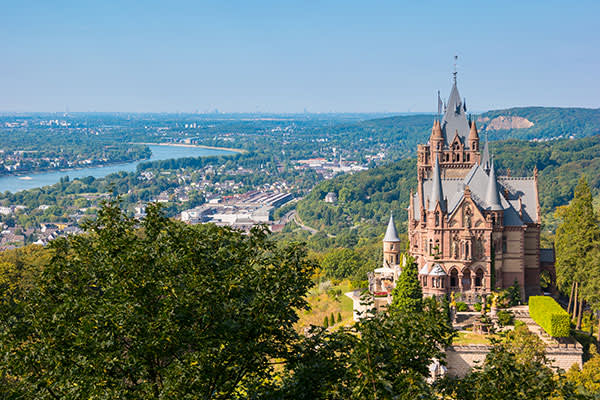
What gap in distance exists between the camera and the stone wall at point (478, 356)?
151ft

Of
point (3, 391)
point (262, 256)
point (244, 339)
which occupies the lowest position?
point (3, 391)

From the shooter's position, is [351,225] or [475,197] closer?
[475,197]

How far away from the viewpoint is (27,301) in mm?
24328

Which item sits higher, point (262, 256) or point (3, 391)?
point (262, 256)

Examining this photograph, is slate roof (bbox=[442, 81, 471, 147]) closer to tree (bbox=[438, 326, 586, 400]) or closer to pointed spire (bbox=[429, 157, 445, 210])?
pointed spire (bbox=[429, 157, 445, 210])

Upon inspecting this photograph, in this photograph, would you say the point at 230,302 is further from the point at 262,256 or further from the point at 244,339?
the point at 262,256

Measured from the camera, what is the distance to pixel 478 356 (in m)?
46.1

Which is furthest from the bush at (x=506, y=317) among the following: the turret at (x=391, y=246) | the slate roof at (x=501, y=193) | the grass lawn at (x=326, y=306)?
the turret at (x=391, y=246)

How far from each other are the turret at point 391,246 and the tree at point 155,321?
133 ft

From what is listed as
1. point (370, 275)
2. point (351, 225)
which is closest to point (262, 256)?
point (370, 275)

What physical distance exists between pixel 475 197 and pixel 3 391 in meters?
40.6

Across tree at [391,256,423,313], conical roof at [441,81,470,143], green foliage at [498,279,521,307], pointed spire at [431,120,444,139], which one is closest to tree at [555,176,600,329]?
green foliage at [498,279,521,307]

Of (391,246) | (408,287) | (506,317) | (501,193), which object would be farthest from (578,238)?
(391,246)

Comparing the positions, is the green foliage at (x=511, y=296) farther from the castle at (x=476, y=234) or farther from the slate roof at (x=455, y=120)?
the slate roof at (x=455, y=120)
